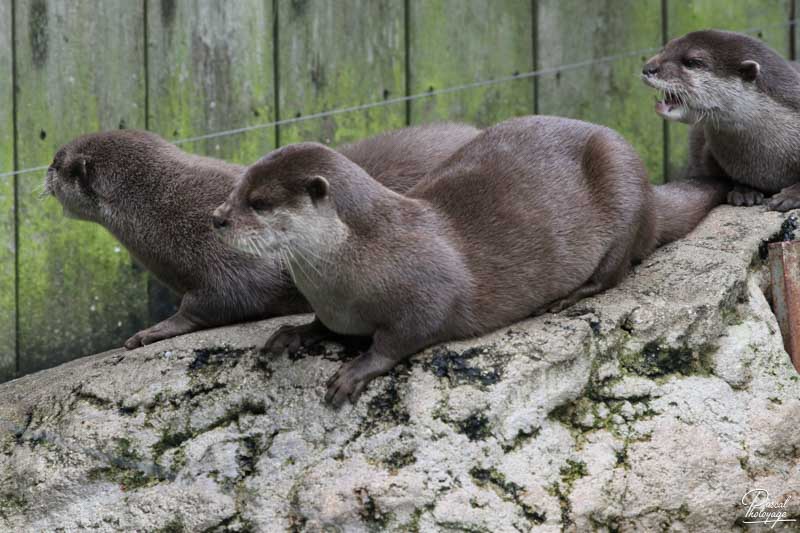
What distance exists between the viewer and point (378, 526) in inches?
105

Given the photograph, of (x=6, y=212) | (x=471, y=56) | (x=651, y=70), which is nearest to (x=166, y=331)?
(x=6, y=212)

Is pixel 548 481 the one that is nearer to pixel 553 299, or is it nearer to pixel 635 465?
pixel 635 465

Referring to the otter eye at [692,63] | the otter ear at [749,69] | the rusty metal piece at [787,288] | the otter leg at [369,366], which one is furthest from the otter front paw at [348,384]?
the otter ear at [749,69]

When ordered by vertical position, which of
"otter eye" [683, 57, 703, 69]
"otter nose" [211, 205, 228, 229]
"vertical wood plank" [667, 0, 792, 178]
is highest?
"vertical wood plank" [667, 0, 792, 178]

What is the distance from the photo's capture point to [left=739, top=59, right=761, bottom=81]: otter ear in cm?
379

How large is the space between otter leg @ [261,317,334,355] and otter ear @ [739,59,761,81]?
65.3 inches

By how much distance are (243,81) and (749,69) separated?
1749 millimetres

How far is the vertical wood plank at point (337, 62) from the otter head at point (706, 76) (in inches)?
39.7

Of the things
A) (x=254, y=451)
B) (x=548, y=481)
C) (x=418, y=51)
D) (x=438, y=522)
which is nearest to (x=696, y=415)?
(x=548, y=481)

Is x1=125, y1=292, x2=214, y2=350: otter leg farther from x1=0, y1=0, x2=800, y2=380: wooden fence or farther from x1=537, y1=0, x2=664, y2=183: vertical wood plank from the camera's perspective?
x1=537, y1=0, x2=664, y2=183: vertical wood plank

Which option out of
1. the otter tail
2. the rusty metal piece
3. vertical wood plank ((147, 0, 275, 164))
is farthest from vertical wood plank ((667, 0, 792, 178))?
vertical wood plank ((147, 0, 275, 164))

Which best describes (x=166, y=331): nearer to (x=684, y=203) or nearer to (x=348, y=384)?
(x=348, y=384)

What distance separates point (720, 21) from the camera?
15.1 feet

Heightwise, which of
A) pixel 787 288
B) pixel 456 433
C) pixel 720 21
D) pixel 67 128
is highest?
pixel 720 21
